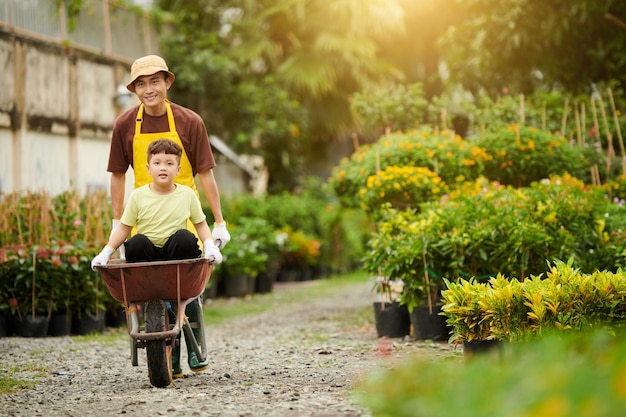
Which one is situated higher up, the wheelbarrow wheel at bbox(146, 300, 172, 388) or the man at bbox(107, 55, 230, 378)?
the man at bbox(107, 55, 230, 378)

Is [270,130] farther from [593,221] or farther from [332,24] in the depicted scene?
[593,221]

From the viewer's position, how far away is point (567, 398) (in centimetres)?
185

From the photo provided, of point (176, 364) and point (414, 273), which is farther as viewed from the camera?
point (414, 273)

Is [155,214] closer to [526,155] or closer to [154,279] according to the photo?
[154,279]

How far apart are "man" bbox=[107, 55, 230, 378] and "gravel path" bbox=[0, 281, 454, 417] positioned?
0.49m

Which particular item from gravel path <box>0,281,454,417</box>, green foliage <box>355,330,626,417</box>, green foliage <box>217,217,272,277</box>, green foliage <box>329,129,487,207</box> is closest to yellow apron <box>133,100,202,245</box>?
gravel path <box>0,281,454,417</box>

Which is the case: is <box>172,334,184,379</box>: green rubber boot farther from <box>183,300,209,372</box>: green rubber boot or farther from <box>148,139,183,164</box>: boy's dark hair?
<box>148,139,183,164</box>: boy's dark hair

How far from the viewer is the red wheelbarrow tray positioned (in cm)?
470

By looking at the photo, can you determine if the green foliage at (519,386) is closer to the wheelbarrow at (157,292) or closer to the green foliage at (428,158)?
the wheelbarrow at (157,292)

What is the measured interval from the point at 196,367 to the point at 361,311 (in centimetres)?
481

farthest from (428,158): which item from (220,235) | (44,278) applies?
(220,235)

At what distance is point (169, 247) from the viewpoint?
491 centimetres

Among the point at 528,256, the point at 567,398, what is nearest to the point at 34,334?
the point at 528,256

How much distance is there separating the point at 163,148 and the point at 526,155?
17.9ft
